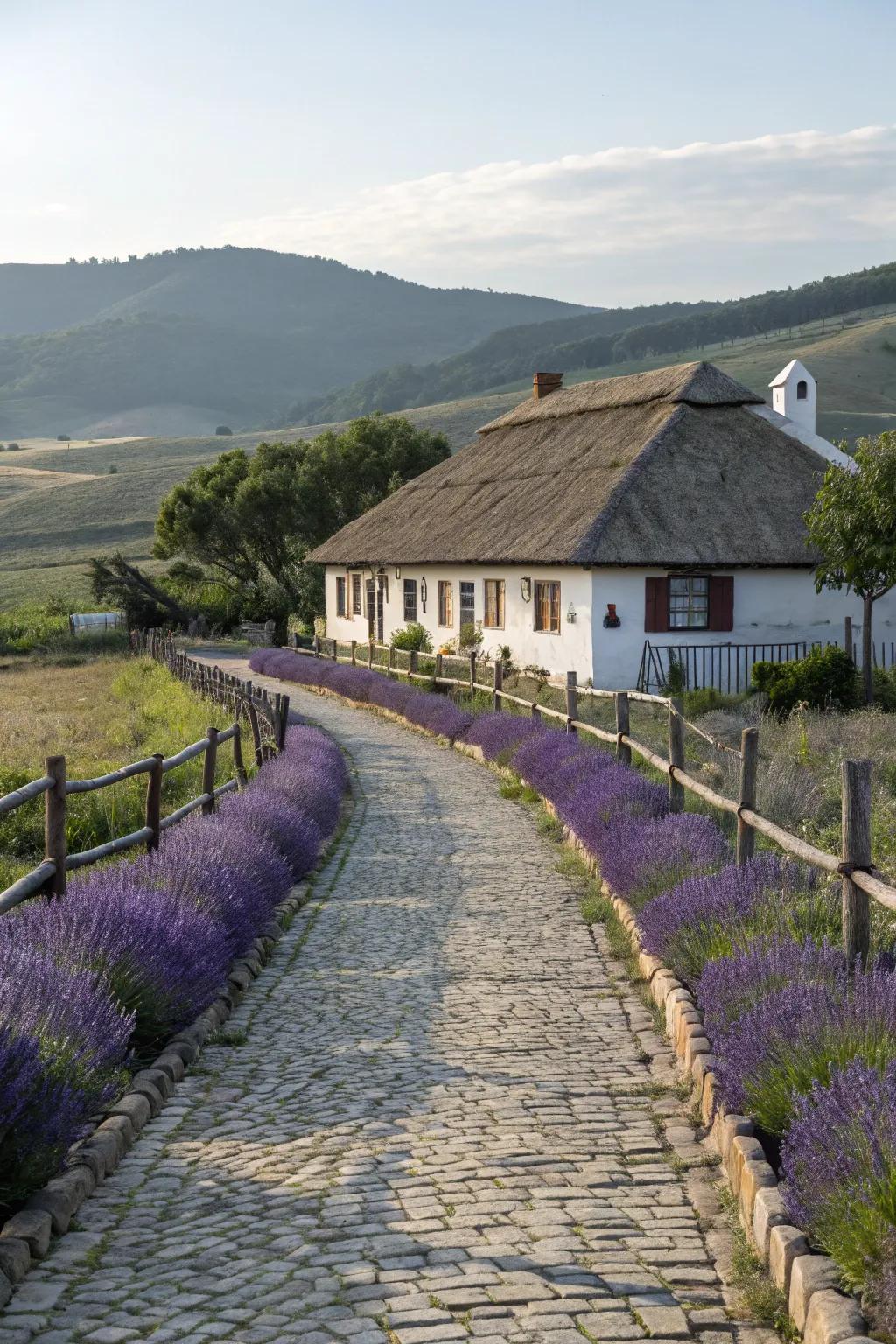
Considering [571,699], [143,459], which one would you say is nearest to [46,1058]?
[571,699]

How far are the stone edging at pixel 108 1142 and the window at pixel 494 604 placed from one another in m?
18.5

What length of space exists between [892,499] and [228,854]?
14731mm

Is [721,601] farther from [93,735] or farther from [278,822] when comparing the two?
[278,822]

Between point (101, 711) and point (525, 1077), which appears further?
point (101, 711)

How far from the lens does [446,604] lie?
29.0m

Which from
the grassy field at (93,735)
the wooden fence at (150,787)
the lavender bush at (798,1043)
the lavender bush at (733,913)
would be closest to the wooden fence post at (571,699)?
the wooden fence at (150,787)

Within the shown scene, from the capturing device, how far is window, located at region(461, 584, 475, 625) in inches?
1092

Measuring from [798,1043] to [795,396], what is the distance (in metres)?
25.2

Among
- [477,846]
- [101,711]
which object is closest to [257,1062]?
[477,846]

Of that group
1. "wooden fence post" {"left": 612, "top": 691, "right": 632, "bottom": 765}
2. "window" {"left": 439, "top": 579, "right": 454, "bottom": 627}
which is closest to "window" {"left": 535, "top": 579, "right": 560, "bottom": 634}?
"window" {"left": 439, "top": 579, "right": 454, "bottom": 627}

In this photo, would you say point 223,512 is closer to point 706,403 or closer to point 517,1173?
point 706,403

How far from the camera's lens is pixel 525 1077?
595cm

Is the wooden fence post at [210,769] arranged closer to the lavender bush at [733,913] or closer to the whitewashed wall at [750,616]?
the lavender bush at [733,913]

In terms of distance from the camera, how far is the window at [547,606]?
24.1 metres
